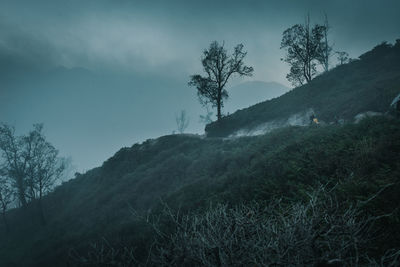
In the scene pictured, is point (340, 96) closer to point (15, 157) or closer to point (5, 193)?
point (15, 157)

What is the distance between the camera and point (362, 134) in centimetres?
754

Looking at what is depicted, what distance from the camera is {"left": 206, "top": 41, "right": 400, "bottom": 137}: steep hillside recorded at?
13383mm

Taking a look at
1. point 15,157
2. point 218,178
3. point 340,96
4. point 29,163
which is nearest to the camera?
point 218,178

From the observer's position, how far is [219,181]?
9.34 metres

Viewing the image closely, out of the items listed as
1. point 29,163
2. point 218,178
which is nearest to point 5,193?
point 29,163

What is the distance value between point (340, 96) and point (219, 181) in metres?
16.0

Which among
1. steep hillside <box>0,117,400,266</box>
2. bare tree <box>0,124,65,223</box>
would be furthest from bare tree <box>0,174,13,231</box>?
steep hillside <box>0,117,400,266</box>

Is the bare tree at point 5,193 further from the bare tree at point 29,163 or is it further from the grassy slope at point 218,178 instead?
the grassy slope at point 218,178

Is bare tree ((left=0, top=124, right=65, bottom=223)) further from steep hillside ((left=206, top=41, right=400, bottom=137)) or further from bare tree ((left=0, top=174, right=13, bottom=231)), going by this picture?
steep hillside ((left=206, top=41, right=400, bottom=137))

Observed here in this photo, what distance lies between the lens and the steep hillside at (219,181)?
17.7ft

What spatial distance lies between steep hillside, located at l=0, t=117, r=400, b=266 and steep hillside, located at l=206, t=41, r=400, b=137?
4.70 meters

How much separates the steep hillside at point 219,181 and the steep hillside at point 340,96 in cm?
470

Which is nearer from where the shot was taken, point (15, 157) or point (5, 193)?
point (5, 193)

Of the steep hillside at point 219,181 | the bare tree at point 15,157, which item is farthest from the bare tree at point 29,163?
the steep hillside at point 219,181
